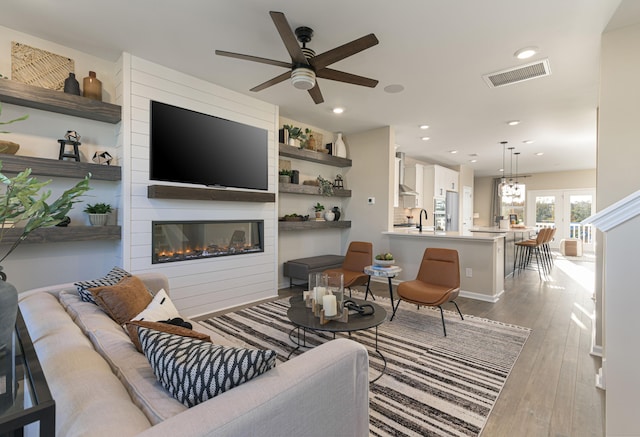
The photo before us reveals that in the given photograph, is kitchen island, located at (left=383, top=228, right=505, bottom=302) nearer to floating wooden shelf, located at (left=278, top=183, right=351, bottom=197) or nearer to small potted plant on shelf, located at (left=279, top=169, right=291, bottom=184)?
floating wooden shelf, located at (left=278, top=183, right=351, bottom=197)

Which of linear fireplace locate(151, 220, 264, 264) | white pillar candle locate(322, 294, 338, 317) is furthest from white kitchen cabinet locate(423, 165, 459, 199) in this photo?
white pillar candle locate(322, 294, 338, 317)

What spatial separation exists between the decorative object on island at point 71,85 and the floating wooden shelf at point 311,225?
2.76 m

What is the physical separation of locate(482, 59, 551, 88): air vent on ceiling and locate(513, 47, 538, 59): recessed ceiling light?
0.22 meters

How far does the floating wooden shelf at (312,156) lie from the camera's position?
4654 millimetres

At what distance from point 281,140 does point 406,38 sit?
7.95 feet

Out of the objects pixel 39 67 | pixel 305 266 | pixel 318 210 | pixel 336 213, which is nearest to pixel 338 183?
pixel 336 213

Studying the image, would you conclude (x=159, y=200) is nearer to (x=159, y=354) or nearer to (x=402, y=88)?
(x=159, y=354)

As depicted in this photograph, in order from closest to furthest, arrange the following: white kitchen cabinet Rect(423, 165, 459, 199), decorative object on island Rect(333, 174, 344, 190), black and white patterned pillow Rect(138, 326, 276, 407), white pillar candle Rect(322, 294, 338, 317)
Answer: black and white patterned pillow Rect(138, 326, 276, 407), white pillar candle Rect(322, 294, 338, 317), decorative object on island Rect(333, 174, 344, 190), white kitchen cabinet Rect(423, 165, 459, 199)

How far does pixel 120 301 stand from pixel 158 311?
9.0 inches

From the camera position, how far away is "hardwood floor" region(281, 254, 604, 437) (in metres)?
1.82

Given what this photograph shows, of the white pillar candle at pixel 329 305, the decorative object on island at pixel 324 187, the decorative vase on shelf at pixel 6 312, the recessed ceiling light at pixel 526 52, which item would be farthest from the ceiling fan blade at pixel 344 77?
the decorative object on island at pixel 324 187

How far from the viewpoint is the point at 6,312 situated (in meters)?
1.01

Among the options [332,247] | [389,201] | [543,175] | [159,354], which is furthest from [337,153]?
[543,175]

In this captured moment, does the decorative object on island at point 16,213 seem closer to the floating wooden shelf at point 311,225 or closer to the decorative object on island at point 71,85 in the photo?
the decorative object on island at point 71,85
